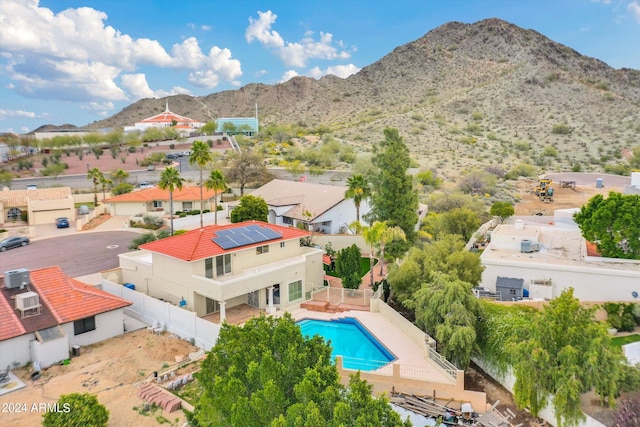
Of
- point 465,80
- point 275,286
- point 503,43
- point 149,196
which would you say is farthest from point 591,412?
point 503,43

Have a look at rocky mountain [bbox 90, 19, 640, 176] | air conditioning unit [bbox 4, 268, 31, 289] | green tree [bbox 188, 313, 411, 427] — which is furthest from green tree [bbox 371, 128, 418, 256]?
rocky mountain [bbox 90, 19, 640, 176]

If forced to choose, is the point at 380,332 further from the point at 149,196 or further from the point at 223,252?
the point at 149,196

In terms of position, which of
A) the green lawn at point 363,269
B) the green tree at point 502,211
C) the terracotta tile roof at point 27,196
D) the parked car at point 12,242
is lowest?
the green lawn at point 363,269

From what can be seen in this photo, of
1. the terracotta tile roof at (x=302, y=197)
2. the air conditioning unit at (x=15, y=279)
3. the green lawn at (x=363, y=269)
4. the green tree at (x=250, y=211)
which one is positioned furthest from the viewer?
the terracotta tile roof at (x=302, y=197)

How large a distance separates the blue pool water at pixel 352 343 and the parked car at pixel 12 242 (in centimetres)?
2892

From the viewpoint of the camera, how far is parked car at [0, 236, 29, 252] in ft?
135

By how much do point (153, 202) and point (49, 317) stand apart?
32380 mm

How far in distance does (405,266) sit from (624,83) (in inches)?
4891

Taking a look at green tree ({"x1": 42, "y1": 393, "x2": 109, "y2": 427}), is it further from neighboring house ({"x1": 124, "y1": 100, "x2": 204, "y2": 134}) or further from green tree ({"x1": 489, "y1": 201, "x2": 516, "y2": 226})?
neighboring house ({"x1": 124, "y1": 100, "x2": 204, "y2": 134})

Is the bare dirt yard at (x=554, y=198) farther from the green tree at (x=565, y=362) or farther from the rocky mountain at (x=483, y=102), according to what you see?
the green tree at (x=565, y=362)

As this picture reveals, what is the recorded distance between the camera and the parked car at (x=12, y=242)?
41019 mm

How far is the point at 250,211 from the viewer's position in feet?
144

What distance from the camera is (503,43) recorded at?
146 m

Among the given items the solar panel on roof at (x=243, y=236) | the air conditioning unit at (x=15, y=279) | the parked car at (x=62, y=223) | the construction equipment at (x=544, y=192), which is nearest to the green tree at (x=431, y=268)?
the solar panel on roof at (x=243, y=236)
